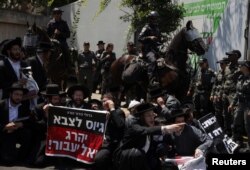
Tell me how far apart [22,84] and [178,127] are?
3006mm

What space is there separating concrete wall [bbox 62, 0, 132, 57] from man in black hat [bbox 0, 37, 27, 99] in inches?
423

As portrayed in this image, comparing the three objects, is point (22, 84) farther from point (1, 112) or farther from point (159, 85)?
point (159, 85)

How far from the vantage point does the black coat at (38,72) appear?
10188mm

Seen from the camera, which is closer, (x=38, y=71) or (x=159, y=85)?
(x=38, y=71)

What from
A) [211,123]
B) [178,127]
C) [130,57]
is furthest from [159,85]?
[178,127]

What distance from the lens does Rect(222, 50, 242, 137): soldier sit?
40.0 feet

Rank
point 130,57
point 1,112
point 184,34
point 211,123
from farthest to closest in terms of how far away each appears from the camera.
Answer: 1. point 130,57
2. point 184,34
3. point 1,112
4. point 211,123

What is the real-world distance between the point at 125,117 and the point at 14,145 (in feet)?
6.09

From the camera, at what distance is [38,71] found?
10.3m

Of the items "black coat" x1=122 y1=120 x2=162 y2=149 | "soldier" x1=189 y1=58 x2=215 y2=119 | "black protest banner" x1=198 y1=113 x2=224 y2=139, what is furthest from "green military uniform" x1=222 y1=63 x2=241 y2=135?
"black coat" x1=122 y1=120 x2=162 y2=149

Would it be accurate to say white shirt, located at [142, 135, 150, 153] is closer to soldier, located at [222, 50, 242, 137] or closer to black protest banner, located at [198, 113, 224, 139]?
black protest banner, located at [198, 113, 224, 139]

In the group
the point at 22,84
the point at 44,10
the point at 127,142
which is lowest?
the point at 127,142

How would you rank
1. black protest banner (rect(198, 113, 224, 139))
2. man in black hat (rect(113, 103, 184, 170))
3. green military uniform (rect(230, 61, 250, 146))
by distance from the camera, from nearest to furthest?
1. man in black hat (rect(113, 103, 184, 170))
2. black protest banner (rect(198, 113, 224, 139))
3. green military uniform (rect(230, 61, 250, 146))

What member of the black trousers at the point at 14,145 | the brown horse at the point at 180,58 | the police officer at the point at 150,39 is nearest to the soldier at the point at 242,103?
the brown horse at the point at 180,58
